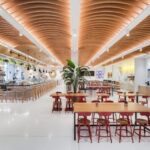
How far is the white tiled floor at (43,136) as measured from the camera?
16.0 ft

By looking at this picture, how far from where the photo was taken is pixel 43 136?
5602 mm

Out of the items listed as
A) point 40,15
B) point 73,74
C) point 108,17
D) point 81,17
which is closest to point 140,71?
point 73,74

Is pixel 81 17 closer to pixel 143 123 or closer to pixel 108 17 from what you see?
pixel 108 17

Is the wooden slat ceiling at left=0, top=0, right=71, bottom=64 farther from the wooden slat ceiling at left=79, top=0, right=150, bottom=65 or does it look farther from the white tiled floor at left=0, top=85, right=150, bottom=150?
the white tiled floor at left=0, top=85, right=150, bottom=150

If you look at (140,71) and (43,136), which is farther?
(140,71)

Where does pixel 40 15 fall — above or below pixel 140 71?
above

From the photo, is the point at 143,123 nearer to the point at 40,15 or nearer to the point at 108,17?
the point at 108,17

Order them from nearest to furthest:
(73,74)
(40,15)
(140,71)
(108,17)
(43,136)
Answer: (43,136)
(40,15)
(108,17)
(73,74)
(140,71)

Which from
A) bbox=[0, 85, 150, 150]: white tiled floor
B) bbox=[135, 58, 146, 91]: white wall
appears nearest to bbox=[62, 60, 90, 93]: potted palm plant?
bbox=[0, 85, 150, 150]: white tiled floor

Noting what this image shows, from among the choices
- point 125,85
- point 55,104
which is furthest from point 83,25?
point 125,85

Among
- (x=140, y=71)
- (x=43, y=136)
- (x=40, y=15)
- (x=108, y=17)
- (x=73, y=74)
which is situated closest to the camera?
(x=43, y=136)

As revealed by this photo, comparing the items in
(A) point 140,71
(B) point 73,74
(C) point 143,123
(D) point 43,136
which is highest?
(A) point 140,71

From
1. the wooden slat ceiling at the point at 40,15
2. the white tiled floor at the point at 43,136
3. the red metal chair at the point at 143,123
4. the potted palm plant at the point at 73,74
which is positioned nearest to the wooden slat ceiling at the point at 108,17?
the wooden slat ceiling at the point at 40,15

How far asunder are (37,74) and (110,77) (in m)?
9.21
